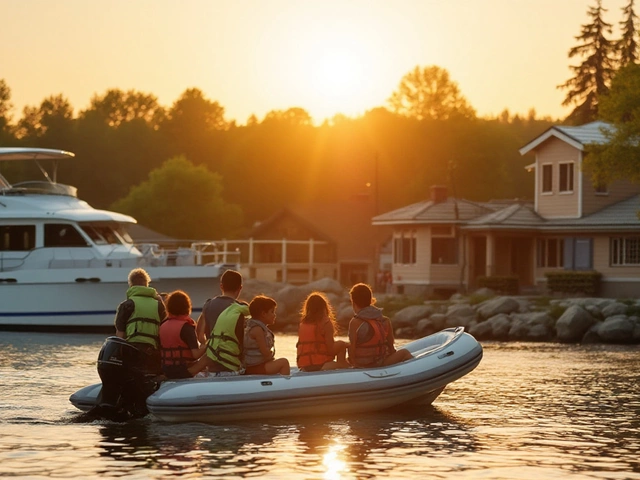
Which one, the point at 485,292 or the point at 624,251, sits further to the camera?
the point at 624,251

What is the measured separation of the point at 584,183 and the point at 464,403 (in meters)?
28.9

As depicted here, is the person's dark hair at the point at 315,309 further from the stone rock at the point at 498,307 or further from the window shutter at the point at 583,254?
the window shutter at the point at 583,254

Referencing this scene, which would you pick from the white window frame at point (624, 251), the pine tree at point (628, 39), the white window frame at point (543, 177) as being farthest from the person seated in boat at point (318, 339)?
the pine tree at point (628, 39)

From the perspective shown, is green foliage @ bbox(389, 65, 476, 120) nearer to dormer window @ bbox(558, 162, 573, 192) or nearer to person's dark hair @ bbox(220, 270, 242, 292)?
dormer window @ bbox(558, 162, 573, 192)

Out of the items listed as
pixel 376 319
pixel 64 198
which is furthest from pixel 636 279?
pixel 376 319

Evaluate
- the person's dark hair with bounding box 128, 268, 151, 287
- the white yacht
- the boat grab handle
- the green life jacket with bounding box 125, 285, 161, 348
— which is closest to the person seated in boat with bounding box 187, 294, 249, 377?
the green life jacket with bounding box 125, 285, 161, 348

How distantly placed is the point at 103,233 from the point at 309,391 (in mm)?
20302

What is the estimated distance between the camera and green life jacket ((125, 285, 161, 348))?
15328mm

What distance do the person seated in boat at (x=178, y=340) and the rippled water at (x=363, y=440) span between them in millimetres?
710

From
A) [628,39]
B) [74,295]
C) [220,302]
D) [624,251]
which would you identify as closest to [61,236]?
[74,295]

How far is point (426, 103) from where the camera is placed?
96500mm

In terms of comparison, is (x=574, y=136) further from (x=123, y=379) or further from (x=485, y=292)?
(x=123, y=379)

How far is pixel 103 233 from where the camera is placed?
34906mm

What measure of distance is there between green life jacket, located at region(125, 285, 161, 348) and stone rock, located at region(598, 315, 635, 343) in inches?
855
